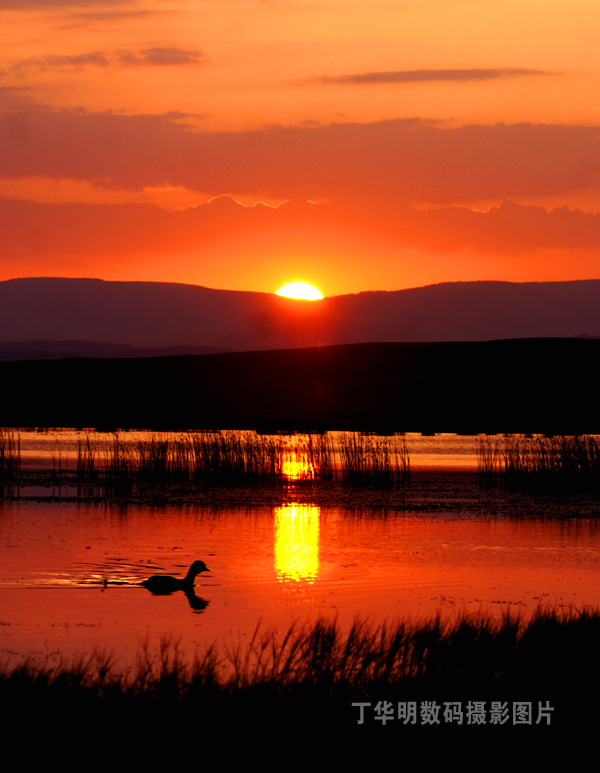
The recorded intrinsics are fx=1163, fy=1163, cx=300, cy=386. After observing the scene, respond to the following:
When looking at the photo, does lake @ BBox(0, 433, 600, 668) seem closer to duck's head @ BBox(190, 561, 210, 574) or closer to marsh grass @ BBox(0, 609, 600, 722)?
duck's head @ BBox(190, 561, 210, 574)

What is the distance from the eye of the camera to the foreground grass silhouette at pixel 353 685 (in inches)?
365

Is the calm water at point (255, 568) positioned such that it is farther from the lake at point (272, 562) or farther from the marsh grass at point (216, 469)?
the marsh grass at point (216, 469)

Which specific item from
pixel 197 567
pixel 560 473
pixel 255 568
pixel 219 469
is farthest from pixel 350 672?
pixel 219 469

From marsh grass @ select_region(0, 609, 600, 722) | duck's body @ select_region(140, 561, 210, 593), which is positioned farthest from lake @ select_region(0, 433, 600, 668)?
marsh grass @ select_region(0, 609, 600, 722)

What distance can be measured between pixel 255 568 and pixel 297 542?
2964 millimetres

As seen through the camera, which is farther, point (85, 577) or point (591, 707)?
point (85, 577)

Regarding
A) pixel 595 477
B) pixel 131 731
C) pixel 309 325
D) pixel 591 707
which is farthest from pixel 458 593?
pixel 309 325

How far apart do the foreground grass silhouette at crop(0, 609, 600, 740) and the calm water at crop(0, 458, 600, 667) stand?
1.52 m

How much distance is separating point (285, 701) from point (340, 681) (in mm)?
885

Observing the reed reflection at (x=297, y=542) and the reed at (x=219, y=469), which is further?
the reed at (x=219, y=469)

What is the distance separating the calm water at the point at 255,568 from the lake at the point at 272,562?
34 mm

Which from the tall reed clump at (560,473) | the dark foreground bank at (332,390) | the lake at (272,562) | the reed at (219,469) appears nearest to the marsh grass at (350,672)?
the lake at (272,562)

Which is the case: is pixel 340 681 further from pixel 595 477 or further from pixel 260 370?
pixel 260 370

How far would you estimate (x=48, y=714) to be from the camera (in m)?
9.05
